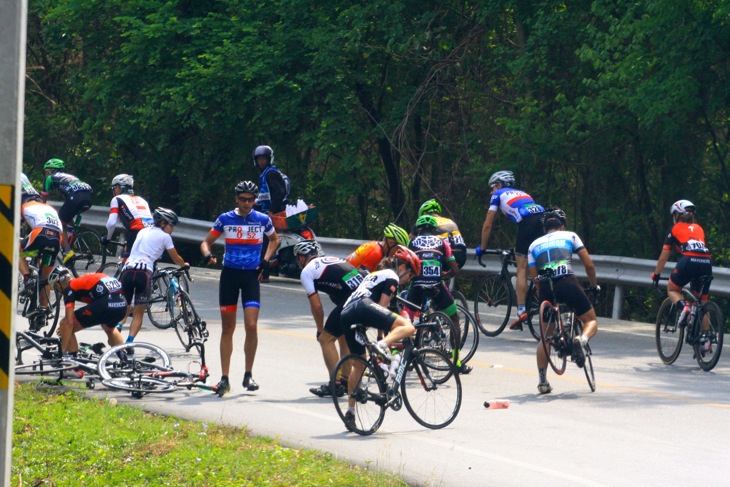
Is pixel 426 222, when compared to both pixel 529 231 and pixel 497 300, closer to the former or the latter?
pixel 529 231

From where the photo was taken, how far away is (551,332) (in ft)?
41.9

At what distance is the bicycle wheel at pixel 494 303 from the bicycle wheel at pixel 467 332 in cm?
194

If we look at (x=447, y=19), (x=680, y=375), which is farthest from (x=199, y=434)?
(x=447, y=19)

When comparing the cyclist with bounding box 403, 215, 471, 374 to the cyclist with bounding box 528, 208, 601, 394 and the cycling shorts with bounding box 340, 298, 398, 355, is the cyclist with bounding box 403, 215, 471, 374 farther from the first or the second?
the cycling shorts with bounding box 340, 298, 398, 355

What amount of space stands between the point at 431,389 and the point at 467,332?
136 inches

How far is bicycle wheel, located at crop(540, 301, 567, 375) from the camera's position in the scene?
12648 mm

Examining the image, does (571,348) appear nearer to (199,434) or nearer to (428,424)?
(428,424)

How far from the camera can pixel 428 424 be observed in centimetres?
1081

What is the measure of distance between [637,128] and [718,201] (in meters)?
2.04

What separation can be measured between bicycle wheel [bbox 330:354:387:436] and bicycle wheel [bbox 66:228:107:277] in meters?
10.2

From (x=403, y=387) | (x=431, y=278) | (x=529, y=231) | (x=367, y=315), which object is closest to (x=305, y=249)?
(x=367, y=315)

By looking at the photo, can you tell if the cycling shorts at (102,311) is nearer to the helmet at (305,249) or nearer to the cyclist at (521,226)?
the helmet at (305,249)

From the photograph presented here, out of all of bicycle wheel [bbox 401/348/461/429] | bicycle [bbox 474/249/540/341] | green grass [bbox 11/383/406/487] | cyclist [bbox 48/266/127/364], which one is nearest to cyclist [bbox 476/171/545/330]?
bicycle [bbox 474/249/540/341]

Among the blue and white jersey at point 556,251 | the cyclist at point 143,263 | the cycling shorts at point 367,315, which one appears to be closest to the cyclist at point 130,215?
the cyclist at point 143,263
